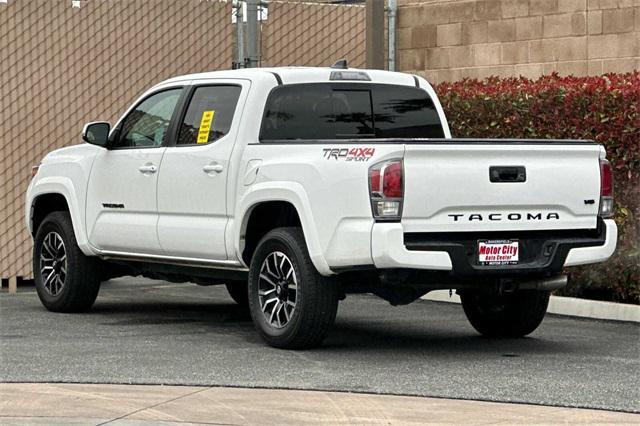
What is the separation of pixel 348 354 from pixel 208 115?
7.52 feet

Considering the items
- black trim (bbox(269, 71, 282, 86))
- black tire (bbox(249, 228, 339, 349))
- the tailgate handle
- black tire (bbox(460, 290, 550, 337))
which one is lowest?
black tire (bbox(460, 290, 550, 337))

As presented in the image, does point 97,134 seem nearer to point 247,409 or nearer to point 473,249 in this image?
point 473,249

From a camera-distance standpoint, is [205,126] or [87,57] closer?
[205,126]

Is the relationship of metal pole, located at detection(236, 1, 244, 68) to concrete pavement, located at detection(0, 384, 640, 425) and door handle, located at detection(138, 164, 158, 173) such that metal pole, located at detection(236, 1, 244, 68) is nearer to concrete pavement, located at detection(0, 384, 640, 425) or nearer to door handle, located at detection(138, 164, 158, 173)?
door handle, located at detection(138, 164, 158, 173)

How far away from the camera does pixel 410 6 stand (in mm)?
18516

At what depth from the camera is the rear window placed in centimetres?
1134

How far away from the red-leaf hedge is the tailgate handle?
293 centimetres

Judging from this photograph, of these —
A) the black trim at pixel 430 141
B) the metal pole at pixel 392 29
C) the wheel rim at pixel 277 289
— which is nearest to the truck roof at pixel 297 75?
the black trim at pixel 430 141

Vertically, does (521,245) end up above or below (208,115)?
below

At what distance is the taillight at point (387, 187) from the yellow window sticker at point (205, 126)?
6.83ft

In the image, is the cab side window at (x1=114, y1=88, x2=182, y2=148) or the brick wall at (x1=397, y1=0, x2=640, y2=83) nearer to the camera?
the cab side window at (x1=114, y1=88, x2=182, y2=148)

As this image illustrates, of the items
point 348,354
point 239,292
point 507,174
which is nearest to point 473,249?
point 507,174

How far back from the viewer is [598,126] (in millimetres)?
13172

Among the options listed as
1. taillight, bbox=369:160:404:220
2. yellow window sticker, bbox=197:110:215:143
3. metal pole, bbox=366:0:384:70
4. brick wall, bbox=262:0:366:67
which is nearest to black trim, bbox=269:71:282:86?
yellow window sticker, bbox=197:110:215:143
